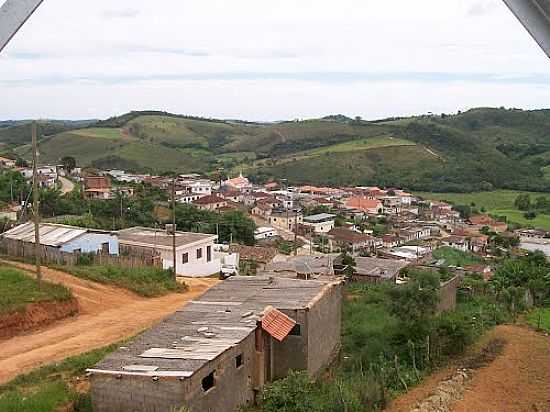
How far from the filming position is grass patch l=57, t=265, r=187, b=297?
15.0m

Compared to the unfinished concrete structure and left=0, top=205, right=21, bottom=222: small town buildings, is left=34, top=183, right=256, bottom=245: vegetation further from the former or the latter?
the unfinished concrete structure

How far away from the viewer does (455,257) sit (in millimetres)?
34281

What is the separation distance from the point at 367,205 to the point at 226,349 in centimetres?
4895

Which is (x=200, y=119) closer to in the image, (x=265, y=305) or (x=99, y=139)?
(x=99, y=139)

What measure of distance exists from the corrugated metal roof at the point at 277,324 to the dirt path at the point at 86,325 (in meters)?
3.25

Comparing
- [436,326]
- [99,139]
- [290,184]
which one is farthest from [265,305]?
[99,139]

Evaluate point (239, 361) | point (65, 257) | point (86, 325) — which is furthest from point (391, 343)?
point (65, 257)

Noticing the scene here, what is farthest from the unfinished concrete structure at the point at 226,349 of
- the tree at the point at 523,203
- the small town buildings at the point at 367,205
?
the tree at the point at 523,203

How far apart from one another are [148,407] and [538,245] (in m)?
37.9

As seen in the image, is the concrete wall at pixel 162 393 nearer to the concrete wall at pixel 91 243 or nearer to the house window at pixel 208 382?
the house window at pixel 208 382

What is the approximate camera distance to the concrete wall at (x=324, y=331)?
9.52 metres

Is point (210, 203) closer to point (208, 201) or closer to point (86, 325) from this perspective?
point (208, 201)

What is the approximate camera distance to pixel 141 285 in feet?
49.8

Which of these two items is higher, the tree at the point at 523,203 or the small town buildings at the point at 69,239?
the small town buildings at the point at 69,239
